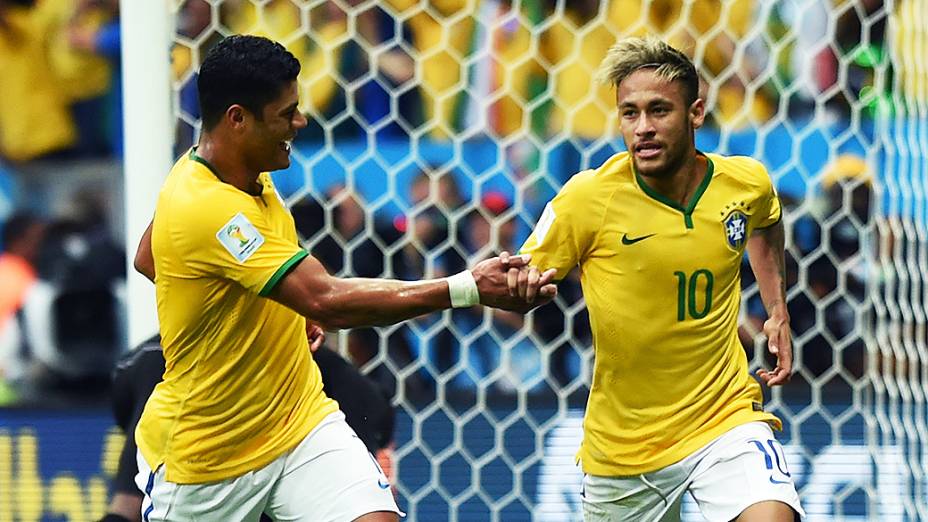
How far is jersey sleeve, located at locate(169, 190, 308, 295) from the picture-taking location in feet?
11.4

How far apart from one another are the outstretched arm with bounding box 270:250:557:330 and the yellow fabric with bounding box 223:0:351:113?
2.23 meters

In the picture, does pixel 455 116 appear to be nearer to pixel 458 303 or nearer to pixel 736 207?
pixel 736 207

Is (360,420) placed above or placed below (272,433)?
below

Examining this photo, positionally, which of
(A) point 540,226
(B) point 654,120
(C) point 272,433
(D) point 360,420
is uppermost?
(B) point 654,120

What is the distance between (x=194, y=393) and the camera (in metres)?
3.72

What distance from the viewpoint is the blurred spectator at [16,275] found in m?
6.19

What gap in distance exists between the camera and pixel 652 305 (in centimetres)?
391

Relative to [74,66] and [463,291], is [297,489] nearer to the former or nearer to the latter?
[463,291]

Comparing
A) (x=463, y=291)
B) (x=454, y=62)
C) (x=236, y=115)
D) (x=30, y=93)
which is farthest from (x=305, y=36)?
(x=463, y=291)

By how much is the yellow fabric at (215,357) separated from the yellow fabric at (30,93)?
2785 millimetres

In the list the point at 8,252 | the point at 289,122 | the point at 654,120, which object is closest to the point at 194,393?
the point at 289,122

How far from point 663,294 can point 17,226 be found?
3.35 metres

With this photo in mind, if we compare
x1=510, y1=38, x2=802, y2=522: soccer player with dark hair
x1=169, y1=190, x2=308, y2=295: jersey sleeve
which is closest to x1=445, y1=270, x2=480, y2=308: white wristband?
x1=169, y1=190, x2=308, y2=295: jersey sleeve

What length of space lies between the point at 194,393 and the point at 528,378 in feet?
7.09
